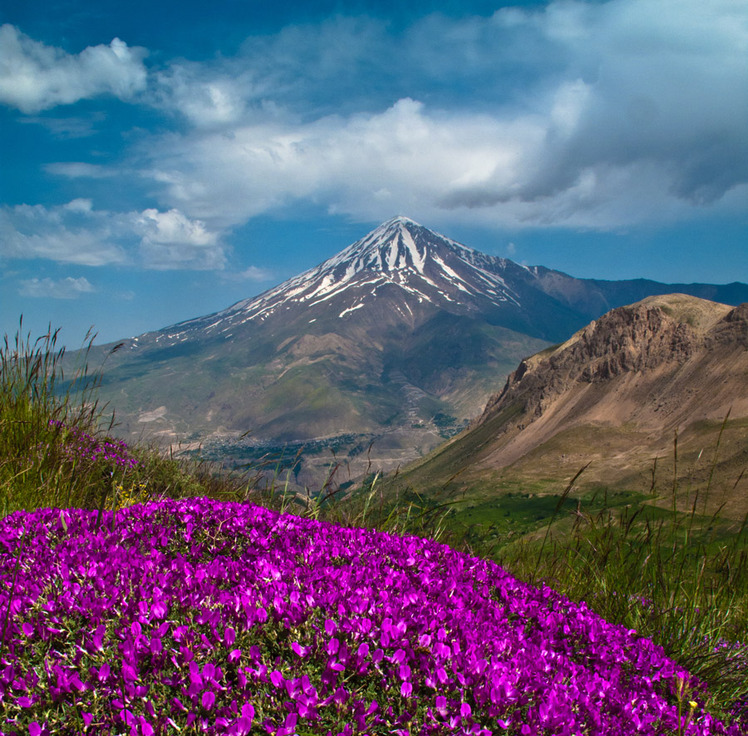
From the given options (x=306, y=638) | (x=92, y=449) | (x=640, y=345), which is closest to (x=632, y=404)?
(x=640, y=345)

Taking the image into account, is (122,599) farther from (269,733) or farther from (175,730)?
(269,733)

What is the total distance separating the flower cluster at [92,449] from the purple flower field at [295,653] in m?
3.51

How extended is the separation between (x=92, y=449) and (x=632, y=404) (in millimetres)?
103093

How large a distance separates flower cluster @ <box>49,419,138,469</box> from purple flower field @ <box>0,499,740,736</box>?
11.5ft

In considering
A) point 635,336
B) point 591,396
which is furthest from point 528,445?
point 635,336

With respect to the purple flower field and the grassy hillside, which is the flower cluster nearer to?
the grassy hillside

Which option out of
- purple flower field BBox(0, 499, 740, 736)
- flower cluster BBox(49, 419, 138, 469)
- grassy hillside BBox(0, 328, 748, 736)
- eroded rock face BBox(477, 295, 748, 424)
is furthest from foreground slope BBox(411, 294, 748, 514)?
purple flower field BBox(0, 499, 740, 736)

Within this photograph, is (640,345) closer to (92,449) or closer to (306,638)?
(92,449)

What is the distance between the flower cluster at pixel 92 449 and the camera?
671 centimetres

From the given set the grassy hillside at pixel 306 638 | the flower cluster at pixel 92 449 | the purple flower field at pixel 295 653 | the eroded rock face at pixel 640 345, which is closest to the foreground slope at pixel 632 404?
the eroded rock face at pixel 640 345

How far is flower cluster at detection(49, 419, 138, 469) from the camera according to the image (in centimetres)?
671

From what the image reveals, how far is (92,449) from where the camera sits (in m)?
7.64

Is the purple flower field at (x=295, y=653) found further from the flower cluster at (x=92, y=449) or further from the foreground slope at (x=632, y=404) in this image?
the foreground slope at (x=632, y=404)

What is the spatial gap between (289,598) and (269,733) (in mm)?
708
